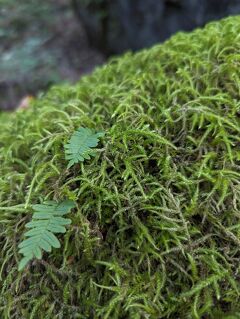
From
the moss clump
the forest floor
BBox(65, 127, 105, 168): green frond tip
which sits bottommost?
the forest floor

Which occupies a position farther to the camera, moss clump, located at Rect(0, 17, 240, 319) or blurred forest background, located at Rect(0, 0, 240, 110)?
blurred forest background, located at Rect(0, 0, 240, 110)

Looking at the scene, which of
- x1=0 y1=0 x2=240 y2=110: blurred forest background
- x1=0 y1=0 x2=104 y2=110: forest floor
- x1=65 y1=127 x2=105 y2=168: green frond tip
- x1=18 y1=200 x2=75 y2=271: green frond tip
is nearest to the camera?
x1=18 y1=200 x2=75 y2=271: green frond tip

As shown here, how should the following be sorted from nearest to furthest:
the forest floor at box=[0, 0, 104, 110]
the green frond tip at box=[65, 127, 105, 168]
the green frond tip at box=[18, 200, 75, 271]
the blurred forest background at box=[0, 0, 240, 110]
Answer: the green frond tip at box=[18, 200, 75, 271] < the green frond tip at box=[65, 127, 105, 168] < the blurred forest background at box=[0, 0, 240, 110] < the forest floor at box=[0, 0, 104, 110]

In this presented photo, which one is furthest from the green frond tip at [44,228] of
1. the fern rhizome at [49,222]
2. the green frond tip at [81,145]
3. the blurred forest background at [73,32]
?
the blurred forest background at [73,32]

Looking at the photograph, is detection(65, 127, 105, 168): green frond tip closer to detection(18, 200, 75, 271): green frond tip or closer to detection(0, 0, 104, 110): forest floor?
detection(18, 200, 75, 271): green frond tip

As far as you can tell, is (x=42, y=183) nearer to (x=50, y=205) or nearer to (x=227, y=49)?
(x=50, y=205)

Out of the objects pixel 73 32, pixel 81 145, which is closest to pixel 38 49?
pixel 73 32

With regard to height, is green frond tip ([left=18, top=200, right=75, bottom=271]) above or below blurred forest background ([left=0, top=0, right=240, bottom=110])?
above

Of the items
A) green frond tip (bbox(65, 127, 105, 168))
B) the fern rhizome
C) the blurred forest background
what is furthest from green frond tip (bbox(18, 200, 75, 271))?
A: the blurred forest background
